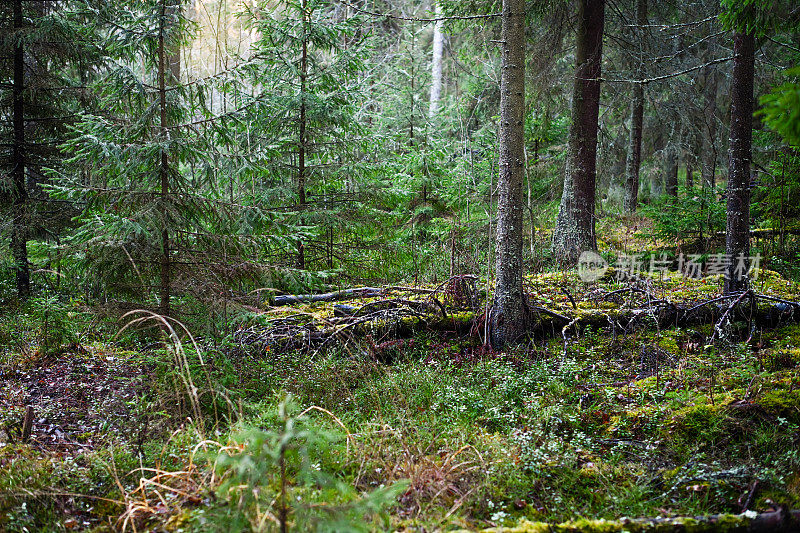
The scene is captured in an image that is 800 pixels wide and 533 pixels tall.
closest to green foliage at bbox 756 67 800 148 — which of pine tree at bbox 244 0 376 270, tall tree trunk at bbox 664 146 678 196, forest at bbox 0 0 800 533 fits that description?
forest at bbox 0 0 800 533

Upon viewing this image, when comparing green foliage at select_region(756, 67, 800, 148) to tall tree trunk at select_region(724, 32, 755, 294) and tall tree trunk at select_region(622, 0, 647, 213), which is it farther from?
tall tree trunk at select_region(622, 0, 647, 213)

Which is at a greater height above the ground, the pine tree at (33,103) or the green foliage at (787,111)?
the pine tree at (33,103)

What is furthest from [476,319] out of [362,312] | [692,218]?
[692,218]

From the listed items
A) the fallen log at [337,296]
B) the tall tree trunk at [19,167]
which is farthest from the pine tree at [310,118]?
the tall tree trunk at [19,167]

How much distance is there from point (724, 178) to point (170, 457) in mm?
30276

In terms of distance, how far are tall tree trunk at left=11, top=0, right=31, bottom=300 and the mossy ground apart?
404 cm

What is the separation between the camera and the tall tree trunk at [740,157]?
23.6 ft

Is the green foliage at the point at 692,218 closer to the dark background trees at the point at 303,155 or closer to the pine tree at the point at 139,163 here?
the dark background trees at the point at 303,155

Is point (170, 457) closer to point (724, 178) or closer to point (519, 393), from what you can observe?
point (519, 393)

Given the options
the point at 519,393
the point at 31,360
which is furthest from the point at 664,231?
the point at 31,360

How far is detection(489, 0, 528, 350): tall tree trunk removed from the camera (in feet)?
20.0

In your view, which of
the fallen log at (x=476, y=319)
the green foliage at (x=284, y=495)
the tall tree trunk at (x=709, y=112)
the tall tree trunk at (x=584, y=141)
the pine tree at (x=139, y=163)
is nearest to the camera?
the green foliage at (x=284, y=495)

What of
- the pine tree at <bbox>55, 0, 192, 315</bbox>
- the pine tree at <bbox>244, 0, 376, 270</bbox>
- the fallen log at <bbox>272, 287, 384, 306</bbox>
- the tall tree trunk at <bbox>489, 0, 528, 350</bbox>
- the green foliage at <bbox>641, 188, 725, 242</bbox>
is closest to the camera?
the pine tree at <bbox>55, 0, 192, 315</bbox>

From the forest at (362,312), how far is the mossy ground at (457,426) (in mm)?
32
